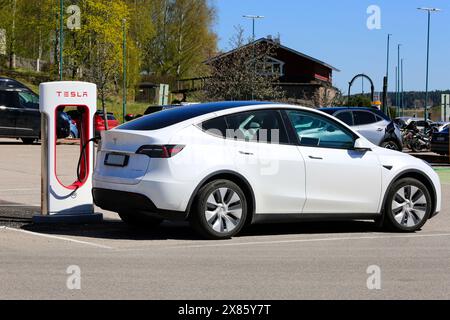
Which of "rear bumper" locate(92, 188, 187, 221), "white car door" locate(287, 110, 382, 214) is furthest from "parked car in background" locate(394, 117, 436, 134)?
"rear bumper" locate(92, 188, 187, 221)

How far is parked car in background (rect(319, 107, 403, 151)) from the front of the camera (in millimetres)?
25031

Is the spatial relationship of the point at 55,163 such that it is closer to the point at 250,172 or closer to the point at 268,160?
the point at 250,172

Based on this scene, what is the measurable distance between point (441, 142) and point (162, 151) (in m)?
21.4

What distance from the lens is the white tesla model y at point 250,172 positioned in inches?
363

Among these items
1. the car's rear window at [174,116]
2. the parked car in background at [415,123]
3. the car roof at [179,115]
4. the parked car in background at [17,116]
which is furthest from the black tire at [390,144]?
the car's rear window at [174,116]

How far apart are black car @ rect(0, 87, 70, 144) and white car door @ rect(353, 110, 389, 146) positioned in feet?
34.6

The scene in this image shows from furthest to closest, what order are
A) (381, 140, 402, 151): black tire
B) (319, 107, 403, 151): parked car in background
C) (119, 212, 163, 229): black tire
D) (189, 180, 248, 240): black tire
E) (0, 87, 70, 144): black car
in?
(0, 87, 70, 144): black car < (381, 140, 402, 151): black tire < (319, 107, 403, 151): parked car in background < (119, 212, 163, 229): black tire < (189, 180, 248, 240): black tire

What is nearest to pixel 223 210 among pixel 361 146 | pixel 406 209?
pixel 361 146

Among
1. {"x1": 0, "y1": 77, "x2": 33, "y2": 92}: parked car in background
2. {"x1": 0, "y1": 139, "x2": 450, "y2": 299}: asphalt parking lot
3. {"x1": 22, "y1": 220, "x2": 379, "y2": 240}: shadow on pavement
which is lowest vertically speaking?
{"x1": 0, "y1": 139, "x2": 450, "y2": 299}: asphalt parking lot

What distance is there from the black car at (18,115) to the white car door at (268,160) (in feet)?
66.8

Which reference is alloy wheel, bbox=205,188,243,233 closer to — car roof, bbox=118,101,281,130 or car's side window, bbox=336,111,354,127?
car roof, bbox=118,101,281,130

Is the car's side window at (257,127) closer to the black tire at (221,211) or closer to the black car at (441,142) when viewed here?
the black tire at (221,211)

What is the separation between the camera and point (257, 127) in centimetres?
988

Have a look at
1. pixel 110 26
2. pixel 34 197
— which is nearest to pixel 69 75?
pixel 110 26
